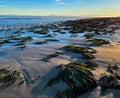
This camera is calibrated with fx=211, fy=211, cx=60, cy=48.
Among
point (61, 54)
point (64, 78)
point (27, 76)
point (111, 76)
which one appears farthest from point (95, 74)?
point (61, 54)

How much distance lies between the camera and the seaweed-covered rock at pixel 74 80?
3577mm

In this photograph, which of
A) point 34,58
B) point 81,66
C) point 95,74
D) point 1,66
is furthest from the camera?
point 34,58

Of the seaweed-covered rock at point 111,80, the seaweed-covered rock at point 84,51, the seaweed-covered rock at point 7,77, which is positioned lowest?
the seaweed-covered rock at point 84,51

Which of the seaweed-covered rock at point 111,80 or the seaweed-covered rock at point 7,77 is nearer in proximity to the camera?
the seaweed-covered rock at point 111,80

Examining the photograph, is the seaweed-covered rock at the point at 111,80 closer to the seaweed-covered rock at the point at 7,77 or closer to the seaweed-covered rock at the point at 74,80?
the seaweed-covered rock at the point at 74,80

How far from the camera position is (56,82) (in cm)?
392

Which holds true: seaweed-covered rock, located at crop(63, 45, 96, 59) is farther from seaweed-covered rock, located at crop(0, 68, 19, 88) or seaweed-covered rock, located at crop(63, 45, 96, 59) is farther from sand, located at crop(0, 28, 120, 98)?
seaweed-covered rock, located at crop(0, 68, 19, 88)

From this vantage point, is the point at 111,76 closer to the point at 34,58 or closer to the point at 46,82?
the point at 46,82

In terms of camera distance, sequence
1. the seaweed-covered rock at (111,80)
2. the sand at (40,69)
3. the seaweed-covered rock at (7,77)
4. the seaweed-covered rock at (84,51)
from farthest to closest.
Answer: the seaweed-covered rock at (84,51)
the seaweed-covered rock at (7,77)
the seaweed-covered rock at (111,80)
the sand at (40,69)

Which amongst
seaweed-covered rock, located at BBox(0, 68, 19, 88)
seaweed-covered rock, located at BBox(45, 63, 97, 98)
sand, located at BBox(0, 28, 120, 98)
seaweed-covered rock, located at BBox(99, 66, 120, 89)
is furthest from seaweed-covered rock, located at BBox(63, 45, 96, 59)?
seaweed-covered rock, located at BBox(0, 68, 19, 88)

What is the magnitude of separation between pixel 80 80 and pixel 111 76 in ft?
2.00

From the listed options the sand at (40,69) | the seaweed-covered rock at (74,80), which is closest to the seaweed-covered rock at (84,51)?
the sand at (40,69)

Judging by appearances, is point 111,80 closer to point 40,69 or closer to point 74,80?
point 74,80

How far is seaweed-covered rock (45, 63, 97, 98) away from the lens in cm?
358
